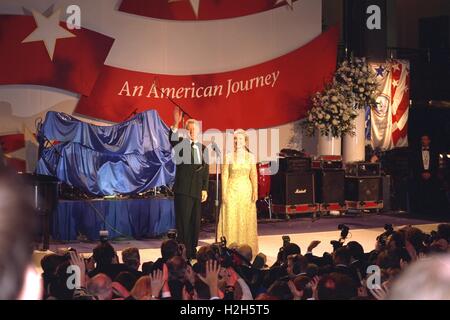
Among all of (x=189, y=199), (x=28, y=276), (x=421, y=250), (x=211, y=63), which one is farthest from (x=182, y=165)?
(x=28, y=276)

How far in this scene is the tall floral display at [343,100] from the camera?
14.3 meters

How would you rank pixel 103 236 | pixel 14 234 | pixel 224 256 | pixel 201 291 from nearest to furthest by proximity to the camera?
1. pixel 14 234
2. pixel 201 291
3. pixel 224 256
4. pixel 103 236

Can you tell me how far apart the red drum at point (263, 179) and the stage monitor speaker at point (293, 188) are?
0.15 meters

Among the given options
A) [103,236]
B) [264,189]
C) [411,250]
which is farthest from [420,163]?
[411,250]

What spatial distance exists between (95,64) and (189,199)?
468cm

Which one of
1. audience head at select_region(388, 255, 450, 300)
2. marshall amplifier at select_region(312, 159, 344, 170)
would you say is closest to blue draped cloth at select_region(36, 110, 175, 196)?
marshall amplifier at select_region(312, 159, 344, 170)

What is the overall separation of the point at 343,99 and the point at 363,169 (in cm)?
141

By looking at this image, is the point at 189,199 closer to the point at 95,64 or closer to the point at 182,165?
the point at 182,165

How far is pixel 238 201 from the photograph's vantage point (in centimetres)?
934

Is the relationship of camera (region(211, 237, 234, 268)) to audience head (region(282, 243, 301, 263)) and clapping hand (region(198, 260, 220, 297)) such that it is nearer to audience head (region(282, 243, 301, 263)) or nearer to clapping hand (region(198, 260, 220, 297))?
audience head (region(282, 243, 301, 263))

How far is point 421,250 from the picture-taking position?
19.7 feet

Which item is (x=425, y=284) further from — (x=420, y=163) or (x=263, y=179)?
(x=420, y=163)

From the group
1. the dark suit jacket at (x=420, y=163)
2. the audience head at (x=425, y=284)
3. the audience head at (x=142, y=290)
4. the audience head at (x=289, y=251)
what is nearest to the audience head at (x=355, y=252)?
the audience head at (x=289, y=251)

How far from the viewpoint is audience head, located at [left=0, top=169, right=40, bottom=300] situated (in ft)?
4.62
